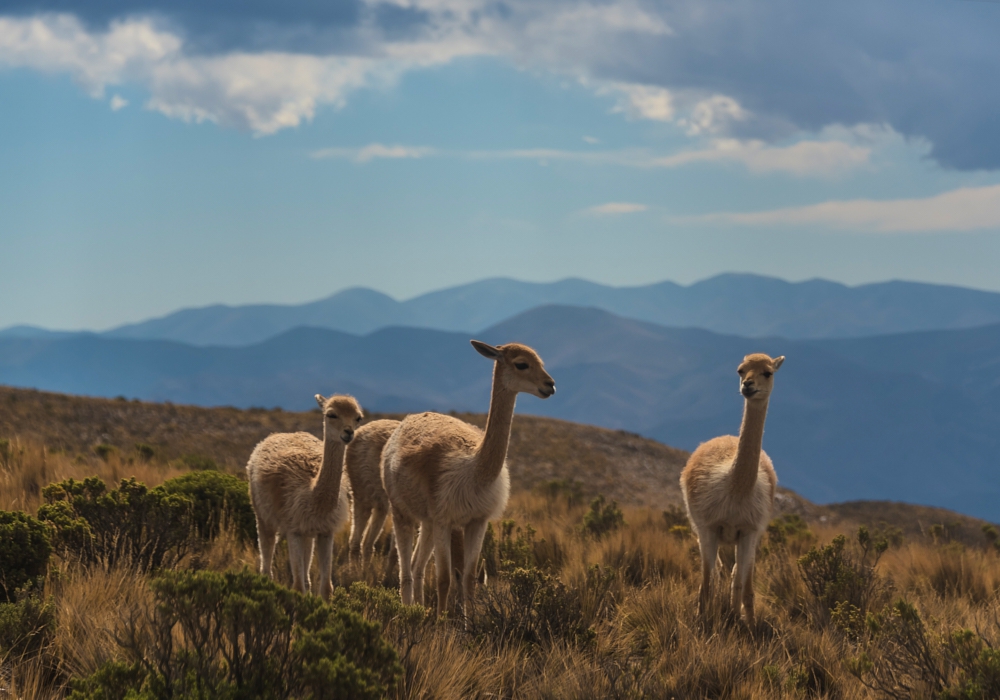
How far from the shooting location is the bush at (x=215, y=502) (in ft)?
29.6

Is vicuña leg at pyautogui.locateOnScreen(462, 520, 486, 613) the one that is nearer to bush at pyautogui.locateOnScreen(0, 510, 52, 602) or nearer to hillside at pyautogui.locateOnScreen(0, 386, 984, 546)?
bush at pyautogui.locateOnScreen(0, 510, 52, 602)

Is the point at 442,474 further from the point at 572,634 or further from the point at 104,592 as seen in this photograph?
the point at 104,592

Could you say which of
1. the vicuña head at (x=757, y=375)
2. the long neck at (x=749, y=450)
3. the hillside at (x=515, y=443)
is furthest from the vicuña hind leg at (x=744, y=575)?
the hillside at (x=515, y=443)

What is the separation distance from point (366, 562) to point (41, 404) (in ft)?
86.9

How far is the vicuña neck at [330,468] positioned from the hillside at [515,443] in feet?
56.5

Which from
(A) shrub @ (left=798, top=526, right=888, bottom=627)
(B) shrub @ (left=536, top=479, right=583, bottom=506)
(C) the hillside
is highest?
(A) shrub @ (left=798, top=526, right=888, bottom=627)

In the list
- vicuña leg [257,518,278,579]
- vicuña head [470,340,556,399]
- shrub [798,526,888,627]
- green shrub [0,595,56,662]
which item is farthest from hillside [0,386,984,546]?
green shrub [0,595,56,662]

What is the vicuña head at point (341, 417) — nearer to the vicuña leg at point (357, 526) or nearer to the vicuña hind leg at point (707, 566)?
the vicuña leg at point (357, 526)

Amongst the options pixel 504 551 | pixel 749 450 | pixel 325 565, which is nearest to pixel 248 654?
pixel 325 565

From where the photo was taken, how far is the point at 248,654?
→ 4.12 metres

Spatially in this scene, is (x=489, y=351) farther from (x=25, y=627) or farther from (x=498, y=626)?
(x=25, y=627)

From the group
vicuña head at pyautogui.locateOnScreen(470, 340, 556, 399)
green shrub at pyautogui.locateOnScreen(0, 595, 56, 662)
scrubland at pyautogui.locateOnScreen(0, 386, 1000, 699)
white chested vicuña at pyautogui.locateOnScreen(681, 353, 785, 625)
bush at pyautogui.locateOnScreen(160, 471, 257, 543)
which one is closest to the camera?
scrubland at pyautogui.locateOnScreen(0, 386, 1000, 699)

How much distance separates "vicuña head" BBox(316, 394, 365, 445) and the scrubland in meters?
1.28

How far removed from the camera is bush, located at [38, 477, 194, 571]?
6.73 metres
